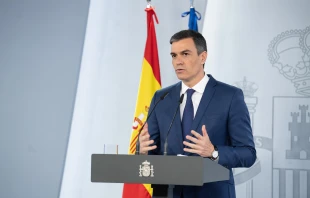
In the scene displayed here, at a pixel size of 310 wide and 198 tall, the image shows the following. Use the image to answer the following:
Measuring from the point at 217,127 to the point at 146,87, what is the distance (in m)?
1.86

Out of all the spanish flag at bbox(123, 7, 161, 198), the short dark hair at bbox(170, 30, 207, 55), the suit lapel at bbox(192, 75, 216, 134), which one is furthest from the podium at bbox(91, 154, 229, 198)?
the spanish flag at bbox(123, 7, 161, 198)

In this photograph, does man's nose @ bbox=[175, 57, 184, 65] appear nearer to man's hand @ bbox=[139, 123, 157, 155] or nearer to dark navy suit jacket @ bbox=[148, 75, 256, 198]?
dark navy suit jacket @ bbox=[148, 75, 256, 198]

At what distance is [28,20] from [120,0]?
96 centimetres

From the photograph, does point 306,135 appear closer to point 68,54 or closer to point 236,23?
point 236,23

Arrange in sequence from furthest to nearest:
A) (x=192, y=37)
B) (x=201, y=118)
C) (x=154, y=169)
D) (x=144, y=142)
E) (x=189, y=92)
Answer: (x=192, y=37), (x=189, y=92), (x=201, y=118), (x=144, y=142), (x=154, y=169)

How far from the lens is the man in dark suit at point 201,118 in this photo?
2471mm

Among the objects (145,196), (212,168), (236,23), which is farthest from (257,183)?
(212,168)

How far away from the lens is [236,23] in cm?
471

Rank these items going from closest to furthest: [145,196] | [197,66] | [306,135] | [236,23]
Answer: [197,66] < [145,196] < [306,135] < [236,23]

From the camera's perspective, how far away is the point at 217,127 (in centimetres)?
256

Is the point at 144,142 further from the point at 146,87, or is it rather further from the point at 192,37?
the point at 146,87

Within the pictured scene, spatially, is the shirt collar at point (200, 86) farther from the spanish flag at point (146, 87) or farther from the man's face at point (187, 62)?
the spanish flag at point (146, 87)

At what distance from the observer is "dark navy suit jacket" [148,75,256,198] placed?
97.3 inches

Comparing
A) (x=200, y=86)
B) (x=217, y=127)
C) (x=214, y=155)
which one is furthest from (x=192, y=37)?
(x=214, y=155)
